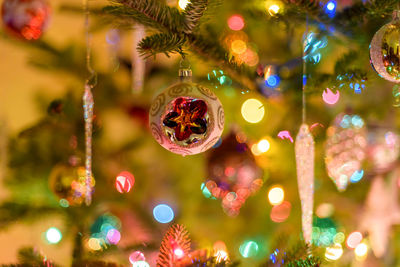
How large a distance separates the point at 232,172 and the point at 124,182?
403 millimetres

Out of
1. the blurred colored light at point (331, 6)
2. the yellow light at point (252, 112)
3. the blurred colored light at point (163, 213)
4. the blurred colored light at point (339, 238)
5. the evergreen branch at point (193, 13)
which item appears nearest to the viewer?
the evergreen branch at point (193, 13)

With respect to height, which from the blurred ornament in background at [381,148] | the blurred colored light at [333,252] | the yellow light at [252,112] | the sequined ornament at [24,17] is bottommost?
the blurred colored light at [333,252]

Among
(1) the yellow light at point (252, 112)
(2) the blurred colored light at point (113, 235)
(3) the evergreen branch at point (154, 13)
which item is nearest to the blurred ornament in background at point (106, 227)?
(2) the blurred colored light at point (113, 235)

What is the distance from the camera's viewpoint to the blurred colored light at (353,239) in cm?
103

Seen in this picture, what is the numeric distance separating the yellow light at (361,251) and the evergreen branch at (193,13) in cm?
66

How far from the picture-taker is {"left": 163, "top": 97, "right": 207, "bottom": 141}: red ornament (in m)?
0.53

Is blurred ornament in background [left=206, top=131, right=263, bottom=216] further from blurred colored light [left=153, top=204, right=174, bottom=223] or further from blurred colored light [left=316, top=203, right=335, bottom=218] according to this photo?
blurred colored light [left=153, top=204, right=174, bottom=223]

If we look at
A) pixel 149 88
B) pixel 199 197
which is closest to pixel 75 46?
pixel 149 88

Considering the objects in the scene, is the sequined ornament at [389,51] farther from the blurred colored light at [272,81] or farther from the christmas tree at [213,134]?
the blurred colored light at [272,81]

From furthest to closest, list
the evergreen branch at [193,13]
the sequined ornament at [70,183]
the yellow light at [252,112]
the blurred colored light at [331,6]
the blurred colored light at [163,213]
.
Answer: the blurred colored light at [163,213]
the yellow light at [252,112]
the sequined ornament at [70,183]
the blurred colored light at [331,6]
the evergreen branch at [193,13]

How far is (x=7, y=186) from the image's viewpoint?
3.22ft

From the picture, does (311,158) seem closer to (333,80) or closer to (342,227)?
(333,80)

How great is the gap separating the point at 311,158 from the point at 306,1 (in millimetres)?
242

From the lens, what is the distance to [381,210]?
3.41ft
